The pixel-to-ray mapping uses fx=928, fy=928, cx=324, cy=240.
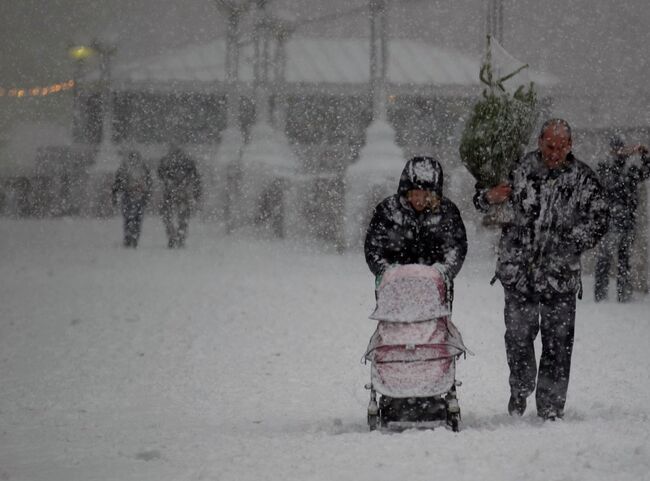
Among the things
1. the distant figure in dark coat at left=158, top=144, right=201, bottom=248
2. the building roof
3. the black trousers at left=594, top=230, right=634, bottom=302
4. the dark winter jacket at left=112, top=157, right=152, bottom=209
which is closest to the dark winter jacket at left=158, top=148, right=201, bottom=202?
the distant figure in dark coat at left=158, top=144, right=201, bottom=248

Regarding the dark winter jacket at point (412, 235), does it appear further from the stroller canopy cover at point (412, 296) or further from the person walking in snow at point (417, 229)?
the stroller canopy cover at point (412, 296)

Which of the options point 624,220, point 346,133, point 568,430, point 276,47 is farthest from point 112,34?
point 568,430

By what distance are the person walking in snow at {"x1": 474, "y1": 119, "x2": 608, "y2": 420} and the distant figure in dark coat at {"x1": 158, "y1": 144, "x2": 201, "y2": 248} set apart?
39.6 ft

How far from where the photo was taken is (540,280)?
17.3ft

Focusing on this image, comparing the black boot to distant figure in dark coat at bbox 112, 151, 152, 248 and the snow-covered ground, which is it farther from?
distant figure in dark coat at bbox 112, 151, 152, 248

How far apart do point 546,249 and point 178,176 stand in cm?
1299

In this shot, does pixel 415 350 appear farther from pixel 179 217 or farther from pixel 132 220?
pixel 179 217

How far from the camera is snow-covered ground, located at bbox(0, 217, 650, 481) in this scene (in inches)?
175

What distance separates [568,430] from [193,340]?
443 centimetres

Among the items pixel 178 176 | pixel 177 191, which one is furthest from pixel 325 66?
pixel 177 191

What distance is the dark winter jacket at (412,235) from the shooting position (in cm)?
511

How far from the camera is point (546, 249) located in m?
5.29

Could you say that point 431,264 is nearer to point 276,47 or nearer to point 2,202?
point 276,47

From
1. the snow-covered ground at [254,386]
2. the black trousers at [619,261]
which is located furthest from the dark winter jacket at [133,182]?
the black trousers at [619,261]
